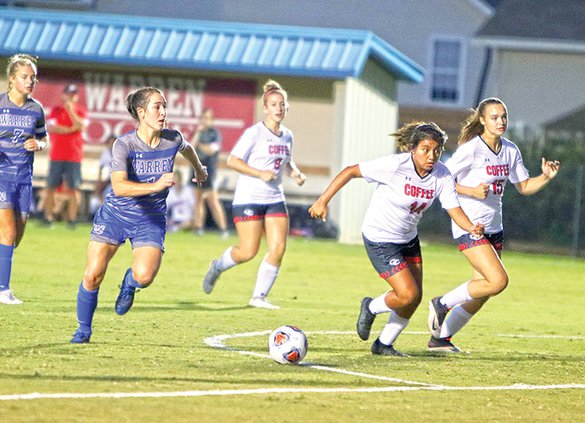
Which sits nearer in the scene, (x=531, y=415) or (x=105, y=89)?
(x=531, y=415)

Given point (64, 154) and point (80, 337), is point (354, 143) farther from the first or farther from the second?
point (80, 337)

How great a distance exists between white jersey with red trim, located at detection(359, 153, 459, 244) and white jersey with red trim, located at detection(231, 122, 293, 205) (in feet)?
12.9

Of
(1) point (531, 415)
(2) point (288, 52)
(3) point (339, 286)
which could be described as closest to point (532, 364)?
(1) point (531, 415)

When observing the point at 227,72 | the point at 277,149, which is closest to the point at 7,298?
the point at 277,149

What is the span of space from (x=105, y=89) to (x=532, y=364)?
784 inches

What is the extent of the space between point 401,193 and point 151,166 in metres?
1.92

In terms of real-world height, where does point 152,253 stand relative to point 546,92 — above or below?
below

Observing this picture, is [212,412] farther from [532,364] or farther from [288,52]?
[288,52]

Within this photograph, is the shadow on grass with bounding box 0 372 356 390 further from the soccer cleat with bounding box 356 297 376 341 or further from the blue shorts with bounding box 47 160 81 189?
the blue shorts with bounding box 47 160 81 189

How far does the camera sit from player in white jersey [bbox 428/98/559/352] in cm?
1140

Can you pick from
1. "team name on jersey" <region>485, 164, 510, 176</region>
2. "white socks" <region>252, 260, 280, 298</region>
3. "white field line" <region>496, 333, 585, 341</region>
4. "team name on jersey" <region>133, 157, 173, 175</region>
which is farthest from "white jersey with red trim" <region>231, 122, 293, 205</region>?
"team name on jersey" <region>133, 157, 173, 175</region>

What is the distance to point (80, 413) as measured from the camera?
24.5 ft

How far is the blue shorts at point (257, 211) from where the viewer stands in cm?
1471

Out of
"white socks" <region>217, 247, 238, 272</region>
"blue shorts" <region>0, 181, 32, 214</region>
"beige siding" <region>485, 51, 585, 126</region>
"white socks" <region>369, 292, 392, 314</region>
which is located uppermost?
"beige siding" <region>485, 51, 585, 126</region>
